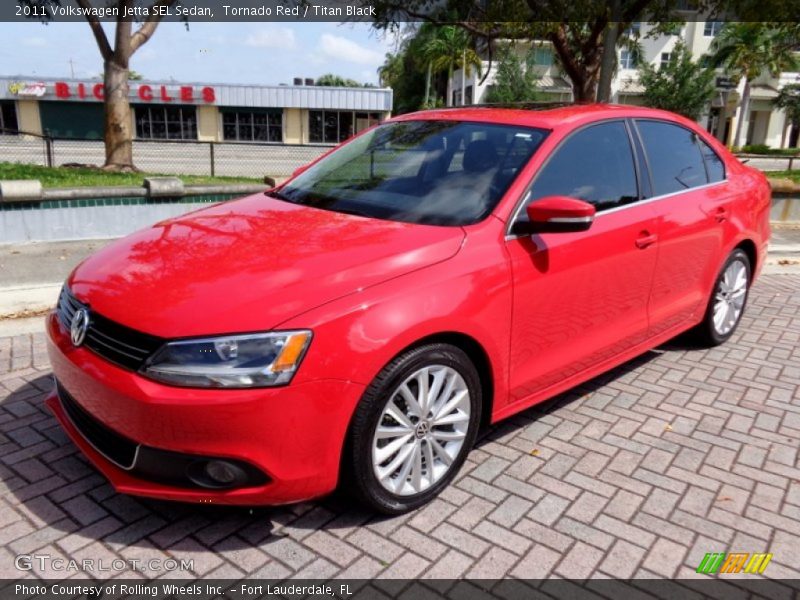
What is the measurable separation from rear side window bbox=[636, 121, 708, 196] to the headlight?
8.97ft

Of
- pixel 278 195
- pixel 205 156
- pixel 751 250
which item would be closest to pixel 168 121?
pixel 205 156

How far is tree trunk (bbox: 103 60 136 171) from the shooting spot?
40.8ft

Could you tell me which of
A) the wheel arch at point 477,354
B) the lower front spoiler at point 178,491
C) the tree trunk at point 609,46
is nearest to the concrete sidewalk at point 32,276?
the lower front spoiler at point 178,491

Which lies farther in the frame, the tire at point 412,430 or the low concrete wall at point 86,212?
the low concrete wall at point 86,212

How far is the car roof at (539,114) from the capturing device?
368 centimetres

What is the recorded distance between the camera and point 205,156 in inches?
645

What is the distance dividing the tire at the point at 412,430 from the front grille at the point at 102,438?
0.85 meters

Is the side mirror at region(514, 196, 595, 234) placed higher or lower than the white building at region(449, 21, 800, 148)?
lower

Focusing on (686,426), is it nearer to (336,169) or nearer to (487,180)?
(487,180)

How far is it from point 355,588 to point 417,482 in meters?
0.57

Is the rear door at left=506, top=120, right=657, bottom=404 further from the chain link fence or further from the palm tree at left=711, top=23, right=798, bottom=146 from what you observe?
the palm tree at left=711, top=23, right=798, bottom=146

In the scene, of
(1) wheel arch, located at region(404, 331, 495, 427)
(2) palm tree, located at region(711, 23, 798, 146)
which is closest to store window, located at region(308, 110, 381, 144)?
(2) palm tree, located at region(711, 23, 798, 146)

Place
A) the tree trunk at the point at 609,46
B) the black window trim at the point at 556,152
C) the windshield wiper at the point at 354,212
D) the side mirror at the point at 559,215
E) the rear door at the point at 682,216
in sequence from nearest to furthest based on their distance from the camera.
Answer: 1. the side mirror at the point at 559,215
2. the black window trim at the point at 556,152
3. the windshield wiper at the point at 354,212
4. the rear door at the point at 682,216
5. the tree trunk at the point at 609,46

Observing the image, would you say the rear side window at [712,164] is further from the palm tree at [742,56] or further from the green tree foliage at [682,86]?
the green tree foliage at [682,86]
